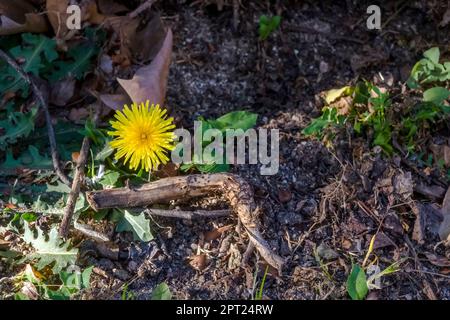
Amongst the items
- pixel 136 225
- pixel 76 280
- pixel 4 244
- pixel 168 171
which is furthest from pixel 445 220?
pixel 4 244

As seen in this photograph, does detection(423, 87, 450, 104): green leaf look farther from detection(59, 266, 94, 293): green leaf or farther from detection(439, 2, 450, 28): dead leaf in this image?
detection(59, 266, 94, 293): green leaf

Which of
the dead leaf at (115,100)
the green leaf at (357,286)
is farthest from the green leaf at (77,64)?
the green leaf at (357,286)

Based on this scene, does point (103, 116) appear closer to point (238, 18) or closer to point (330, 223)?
point (238, 18)

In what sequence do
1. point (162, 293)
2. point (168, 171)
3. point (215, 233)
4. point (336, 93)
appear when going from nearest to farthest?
1. point (162, 293)
2. point (215, 233)
3. point (168, 171)
4. point (336, 93)

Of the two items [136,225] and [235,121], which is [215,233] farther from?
[235,121]

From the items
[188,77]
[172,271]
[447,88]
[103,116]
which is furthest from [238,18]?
[172,271]

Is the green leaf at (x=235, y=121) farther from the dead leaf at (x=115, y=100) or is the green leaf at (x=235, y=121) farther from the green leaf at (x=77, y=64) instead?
the green leaf at (x=77, y=64)
